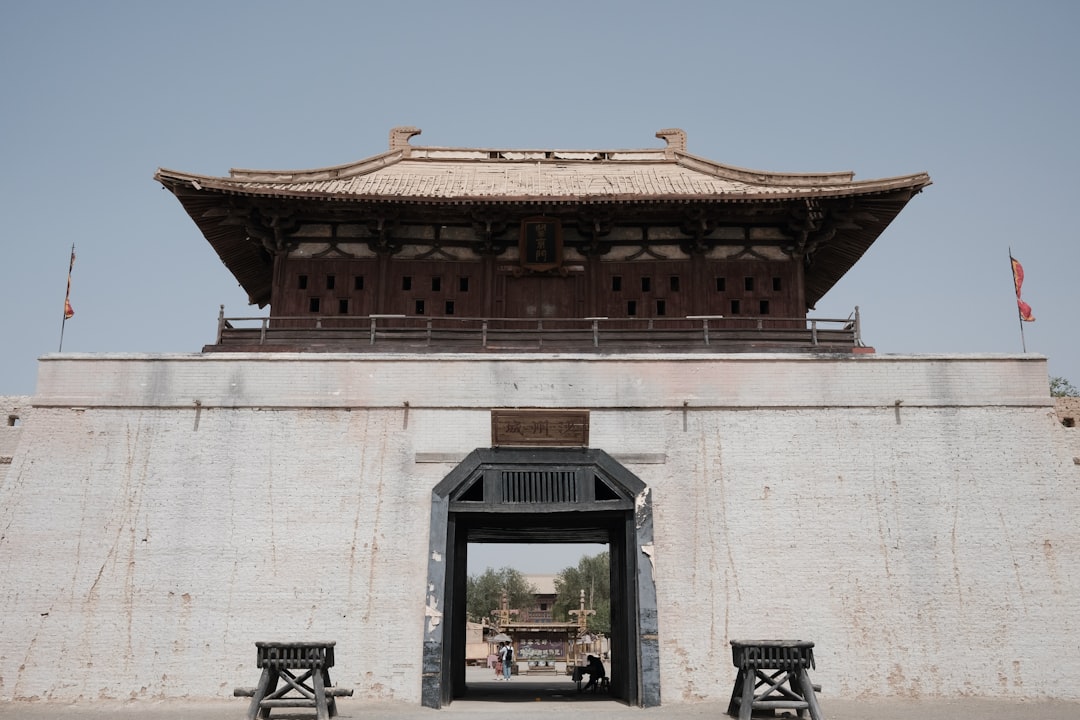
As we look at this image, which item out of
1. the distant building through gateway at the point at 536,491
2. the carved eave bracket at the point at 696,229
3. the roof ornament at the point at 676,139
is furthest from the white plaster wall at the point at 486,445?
the roof ornament at the point at 676,139

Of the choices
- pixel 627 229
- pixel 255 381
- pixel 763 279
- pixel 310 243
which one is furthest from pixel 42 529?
pixel 763 279

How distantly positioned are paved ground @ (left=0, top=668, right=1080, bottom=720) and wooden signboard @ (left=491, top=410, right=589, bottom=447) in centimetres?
384

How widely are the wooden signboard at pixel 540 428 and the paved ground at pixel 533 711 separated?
3.84 meters

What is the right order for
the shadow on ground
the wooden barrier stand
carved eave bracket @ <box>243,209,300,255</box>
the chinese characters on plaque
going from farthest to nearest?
1. the chinese characters on plaque
2. carved eave bracket @ <box>243,209,300,255</box>
3. the shadow on ground
4. the wooden barrier stand

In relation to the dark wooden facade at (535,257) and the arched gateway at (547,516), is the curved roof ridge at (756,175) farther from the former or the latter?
the arched gateway at (547,516)

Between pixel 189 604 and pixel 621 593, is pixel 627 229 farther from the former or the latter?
pixel 189 604

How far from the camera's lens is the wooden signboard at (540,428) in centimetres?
1462

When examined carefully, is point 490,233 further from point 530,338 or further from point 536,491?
point 536,491

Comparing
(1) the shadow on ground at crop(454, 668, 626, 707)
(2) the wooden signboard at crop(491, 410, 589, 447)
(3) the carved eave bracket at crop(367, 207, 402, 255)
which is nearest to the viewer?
(2) the wooden signboard at crop(491, 410, 589, 447)

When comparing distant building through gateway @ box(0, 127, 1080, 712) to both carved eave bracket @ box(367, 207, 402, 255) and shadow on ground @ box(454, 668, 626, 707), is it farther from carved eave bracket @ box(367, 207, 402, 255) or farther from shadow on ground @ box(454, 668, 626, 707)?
shadow on ground @ box(454, 668, 626, 707)

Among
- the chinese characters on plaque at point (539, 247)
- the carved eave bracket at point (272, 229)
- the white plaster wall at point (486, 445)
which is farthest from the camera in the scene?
the chinese characters on plaque at point (539, 247)

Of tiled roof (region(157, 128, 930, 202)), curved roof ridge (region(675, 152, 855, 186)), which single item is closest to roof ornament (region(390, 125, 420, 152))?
tiled roof (region(157, 128, 930, 202))

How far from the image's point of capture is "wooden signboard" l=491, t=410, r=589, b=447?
1462cm

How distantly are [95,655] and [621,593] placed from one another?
26.2 ft
